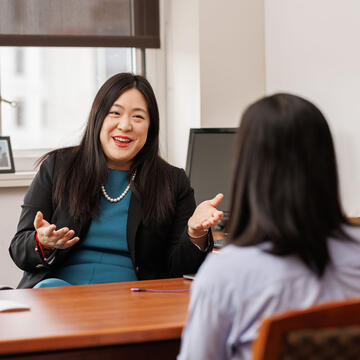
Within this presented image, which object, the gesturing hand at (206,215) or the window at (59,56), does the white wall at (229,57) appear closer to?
the window at (59,56)

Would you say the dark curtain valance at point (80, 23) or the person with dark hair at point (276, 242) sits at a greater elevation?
the dark curtain valance at point (80, 23)

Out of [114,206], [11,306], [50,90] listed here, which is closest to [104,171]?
[114,206]

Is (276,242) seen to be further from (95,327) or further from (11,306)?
(11,306)

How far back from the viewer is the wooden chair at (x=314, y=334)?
0.84 m

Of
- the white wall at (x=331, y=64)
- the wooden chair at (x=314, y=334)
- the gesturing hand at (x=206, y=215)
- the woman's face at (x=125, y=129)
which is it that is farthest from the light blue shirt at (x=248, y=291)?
the white wall at (x=331, y=64)

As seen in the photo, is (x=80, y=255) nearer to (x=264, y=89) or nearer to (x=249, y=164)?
(x=249, y=164)

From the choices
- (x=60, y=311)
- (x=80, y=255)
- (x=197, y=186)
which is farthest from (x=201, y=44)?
(x=60, y=311)

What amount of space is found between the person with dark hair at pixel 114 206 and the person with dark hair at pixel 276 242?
868 millimetres

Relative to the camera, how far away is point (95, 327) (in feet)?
4.44

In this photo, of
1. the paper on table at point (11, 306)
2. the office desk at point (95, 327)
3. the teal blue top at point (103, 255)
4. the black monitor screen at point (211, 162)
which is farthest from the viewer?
the black monitor screen at point (211, 162)

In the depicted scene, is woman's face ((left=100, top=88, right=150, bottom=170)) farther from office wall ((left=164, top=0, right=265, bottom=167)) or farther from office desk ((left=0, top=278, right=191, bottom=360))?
office wall ((left=164, top=0, right=265, bottom=167))

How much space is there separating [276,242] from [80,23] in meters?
2.56

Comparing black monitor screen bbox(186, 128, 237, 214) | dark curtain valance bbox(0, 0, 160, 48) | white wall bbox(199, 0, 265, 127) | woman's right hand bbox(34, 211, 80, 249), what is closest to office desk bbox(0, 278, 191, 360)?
woman's right hand bbox(34, 211, 80, 249)

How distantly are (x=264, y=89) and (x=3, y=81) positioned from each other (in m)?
1.39
